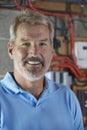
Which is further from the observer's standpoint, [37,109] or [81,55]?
[81,55]

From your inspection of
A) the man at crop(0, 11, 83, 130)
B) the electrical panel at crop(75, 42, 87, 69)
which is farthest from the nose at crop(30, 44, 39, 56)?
the electrical panel at crop(75, 42, 87, 69)

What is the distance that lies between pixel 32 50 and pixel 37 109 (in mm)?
218

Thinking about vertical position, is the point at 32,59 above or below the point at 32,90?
above

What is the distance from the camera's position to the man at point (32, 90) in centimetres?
112

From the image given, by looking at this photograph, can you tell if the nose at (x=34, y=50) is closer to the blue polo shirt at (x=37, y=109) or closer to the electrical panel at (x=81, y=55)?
the blue polo shirt at (x=37, y=109)

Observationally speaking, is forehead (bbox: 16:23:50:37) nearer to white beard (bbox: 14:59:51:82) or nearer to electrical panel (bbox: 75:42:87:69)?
white beard (bbox: 14:59:51:82)

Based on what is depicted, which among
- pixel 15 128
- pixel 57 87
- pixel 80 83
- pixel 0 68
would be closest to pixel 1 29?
pixel 0 68

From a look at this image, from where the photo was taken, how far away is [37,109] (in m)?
1.15

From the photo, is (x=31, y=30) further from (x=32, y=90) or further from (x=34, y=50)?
(x=32, y=90)

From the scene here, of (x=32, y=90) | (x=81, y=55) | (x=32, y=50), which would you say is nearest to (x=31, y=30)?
(x=32, y=50)

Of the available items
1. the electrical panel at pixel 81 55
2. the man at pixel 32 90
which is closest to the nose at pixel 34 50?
the man at pixel 32 90

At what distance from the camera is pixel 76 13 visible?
337 centimetres

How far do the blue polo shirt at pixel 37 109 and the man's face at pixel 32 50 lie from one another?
0.24 ft

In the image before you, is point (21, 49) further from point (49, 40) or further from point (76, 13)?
point (76, 13)
